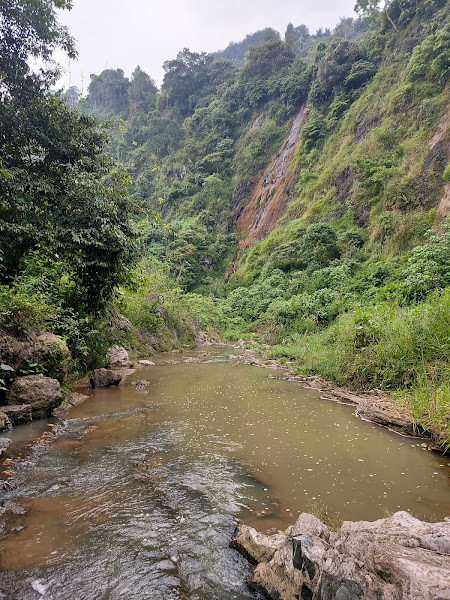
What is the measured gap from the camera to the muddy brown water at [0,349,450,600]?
8.56 ft

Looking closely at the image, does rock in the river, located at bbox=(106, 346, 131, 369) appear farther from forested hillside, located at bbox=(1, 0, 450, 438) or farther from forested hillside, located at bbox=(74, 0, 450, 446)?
forested hillside, located at bbox=(74, 0, 450, 446)

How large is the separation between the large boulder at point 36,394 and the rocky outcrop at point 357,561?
15.2 ft

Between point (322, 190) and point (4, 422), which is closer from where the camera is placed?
point (4, 422)

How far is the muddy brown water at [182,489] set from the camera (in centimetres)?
261

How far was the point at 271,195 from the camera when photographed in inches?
1437

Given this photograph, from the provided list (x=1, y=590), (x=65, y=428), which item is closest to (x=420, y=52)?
(x=65, y=428)

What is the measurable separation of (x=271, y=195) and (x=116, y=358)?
1165 inches

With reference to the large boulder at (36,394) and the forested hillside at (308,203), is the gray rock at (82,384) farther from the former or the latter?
the large boulder at (36,394)

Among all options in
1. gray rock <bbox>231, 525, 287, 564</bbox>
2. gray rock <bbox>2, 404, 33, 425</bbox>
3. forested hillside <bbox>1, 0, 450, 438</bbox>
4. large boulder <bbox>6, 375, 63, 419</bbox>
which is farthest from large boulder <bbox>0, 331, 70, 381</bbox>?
gray rock <bbox>231, 525, 287, 564</bbox>

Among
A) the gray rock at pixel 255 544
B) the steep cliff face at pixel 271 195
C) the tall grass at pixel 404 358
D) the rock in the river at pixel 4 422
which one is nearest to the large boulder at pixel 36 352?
the rock in the river at pixel 4 422

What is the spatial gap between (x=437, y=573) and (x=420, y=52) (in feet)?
98.5

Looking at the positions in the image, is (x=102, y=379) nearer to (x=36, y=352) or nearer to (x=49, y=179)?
(x=36, y=352)

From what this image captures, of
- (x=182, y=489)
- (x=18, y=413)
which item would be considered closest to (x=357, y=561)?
(x=182, y=489)

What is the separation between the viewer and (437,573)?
1.59 metres
